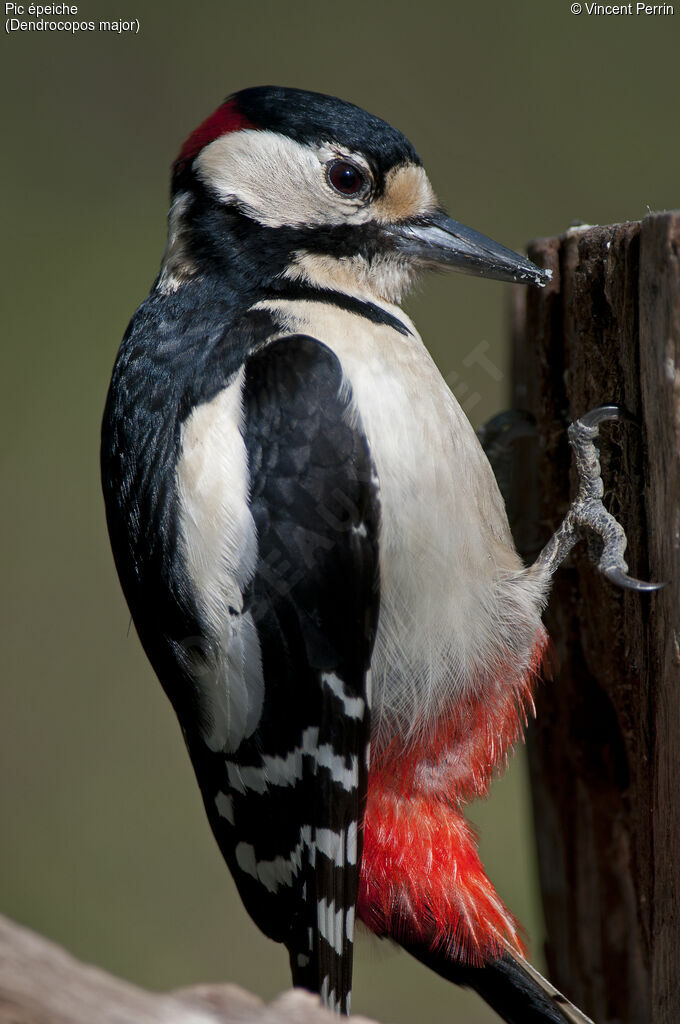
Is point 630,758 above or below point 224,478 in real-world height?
below

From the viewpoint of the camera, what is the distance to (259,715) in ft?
5.05

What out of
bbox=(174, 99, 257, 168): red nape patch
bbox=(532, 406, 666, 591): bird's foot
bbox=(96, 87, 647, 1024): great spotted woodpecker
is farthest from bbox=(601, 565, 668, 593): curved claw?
bbox=(174, 99, 257, 168): red nape patch

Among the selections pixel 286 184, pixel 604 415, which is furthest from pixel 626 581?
pixel 286 184

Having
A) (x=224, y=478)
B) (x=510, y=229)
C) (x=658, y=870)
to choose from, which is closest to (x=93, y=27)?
(x=510, y=229)

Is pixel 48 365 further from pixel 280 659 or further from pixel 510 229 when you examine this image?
pixel 280 659

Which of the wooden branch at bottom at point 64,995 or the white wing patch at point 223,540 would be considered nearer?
the wooden branch at bottom at point 64,995

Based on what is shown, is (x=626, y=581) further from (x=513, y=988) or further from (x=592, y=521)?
(x=513, y=988)

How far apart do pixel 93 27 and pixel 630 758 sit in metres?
3.99

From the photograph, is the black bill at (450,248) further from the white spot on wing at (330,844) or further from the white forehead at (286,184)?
the white spot on wing at (330,844)

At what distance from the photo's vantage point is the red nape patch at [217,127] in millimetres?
1754

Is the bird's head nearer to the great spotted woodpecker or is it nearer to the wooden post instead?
the great spotted woodpecker

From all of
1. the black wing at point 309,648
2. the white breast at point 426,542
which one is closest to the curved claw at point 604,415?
the white breast at point 426,542

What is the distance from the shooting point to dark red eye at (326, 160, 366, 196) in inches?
67.2

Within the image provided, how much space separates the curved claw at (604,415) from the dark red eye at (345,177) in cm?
56
